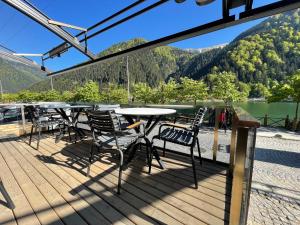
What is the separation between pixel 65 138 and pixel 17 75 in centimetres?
18126

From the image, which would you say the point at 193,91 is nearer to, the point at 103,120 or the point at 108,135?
the point at 108,135

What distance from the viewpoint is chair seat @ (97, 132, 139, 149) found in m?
1.93

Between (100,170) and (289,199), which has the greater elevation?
(100,170)

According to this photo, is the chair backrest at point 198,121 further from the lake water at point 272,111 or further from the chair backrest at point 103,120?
the lake water at point 272,111

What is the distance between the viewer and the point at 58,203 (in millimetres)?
1606

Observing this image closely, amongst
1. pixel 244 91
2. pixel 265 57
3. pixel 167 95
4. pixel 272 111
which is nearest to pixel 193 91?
pixel 167 95

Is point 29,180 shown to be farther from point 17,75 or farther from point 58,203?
point 17,75

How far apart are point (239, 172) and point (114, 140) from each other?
1.30 metres

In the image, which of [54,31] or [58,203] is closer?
[58,203]

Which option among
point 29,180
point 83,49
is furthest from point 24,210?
point 83,49

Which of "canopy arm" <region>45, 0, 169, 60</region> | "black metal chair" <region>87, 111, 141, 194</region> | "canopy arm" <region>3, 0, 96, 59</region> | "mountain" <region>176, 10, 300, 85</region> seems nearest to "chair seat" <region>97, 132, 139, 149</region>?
"black metal chair" <region>87, 111, 141, 194</region>

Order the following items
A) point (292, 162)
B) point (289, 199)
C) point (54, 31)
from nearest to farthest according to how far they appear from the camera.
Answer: point (289, 199), point (54, 31), point (292, 162)

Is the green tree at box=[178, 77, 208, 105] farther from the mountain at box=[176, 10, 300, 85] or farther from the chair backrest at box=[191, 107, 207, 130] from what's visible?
the mountain at box=[176, 10, 300, 85]

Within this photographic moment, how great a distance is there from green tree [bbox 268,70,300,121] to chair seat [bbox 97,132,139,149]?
1578 centimetres
